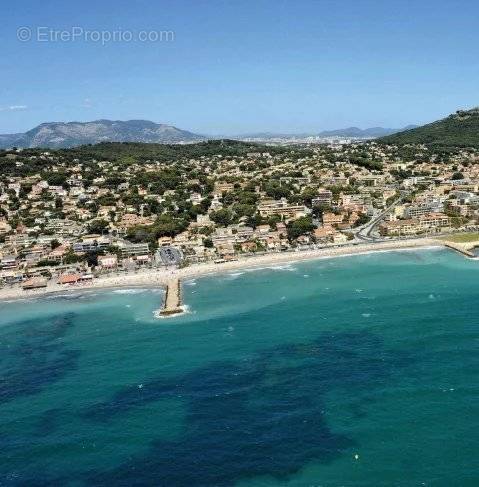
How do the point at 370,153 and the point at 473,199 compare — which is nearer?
the point at 473,199

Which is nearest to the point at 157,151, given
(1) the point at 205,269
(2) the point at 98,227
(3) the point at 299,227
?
(2) the point at 98,227

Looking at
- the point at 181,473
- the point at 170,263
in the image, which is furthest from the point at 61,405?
the point at 170,263

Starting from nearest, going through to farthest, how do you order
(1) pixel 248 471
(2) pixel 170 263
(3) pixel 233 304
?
(1) pixel 248 471
(3) pixel 233 304
(2) pixel 170 263

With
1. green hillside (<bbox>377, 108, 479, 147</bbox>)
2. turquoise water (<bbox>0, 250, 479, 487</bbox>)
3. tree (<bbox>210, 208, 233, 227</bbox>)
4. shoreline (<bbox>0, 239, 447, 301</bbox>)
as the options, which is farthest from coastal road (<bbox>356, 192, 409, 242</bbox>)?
green hillside (<bbox>377, 108, 479, 147</bbox>)

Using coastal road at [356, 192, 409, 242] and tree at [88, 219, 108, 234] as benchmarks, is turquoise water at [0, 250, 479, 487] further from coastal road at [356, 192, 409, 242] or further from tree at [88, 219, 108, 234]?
tree at [88, 219, 108, 234]

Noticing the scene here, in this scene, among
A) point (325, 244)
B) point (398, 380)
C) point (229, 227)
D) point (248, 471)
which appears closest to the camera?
point (248, 471)

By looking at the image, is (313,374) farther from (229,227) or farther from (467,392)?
(229,227)

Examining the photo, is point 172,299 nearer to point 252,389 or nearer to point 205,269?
point 205,269
